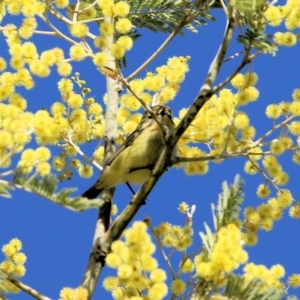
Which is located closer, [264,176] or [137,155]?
[264,176]

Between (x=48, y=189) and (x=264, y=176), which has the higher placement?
(x=264, y=176)

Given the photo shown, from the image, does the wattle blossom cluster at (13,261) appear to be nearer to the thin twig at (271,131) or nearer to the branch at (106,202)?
the branch at (106,202)

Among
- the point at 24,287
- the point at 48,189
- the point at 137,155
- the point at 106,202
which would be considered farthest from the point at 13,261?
the point at 137,155

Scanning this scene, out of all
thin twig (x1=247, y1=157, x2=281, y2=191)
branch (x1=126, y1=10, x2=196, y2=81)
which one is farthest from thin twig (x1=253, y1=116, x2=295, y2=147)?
branch (x1=126, y1=10, x2=196, y2=81)

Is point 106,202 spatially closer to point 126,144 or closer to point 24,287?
point 126,144

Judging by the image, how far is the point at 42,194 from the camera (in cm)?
318

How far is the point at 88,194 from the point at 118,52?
181 centimetres

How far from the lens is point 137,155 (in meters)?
5.28

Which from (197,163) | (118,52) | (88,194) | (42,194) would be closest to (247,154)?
(197,163)

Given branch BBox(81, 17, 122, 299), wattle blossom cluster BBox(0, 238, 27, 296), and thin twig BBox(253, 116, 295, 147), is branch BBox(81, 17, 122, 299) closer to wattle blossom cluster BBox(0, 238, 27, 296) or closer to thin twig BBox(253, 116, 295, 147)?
wattle blossom cluster BBox(0, 238, 27, 296)

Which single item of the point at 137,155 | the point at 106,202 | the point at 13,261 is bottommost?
the point at 13,261

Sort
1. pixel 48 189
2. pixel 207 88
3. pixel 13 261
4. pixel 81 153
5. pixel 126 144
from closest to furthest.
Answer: pixel 48 189, pixel 207 88, pixel 13 261, pixel 81 153, pixel 126 144

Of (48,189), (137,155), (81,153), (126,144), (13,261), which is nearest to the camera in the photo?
(48,189)

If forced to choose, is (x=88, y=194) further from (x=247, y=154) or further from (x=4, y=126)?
(x=4, y=126)
